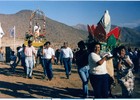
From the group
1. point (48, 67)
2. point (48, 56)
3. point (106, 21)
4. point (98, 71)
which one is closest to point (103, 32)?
point (106, 21)

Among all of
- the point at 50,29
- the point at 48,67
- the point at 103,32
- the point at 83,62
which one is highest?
the point at 50,29

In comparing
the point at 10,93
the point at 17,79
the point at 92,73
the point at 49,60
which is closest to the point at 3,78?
the point at 17,79

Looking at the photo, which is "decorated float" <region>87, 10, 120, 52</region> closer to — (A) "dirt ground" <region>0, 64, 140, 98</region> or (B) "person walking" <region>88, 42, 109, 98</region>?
(A) "dirt ground" <region>0, 64, 140, 98</region>

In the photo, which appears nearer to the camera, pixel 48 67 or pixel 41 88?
pixel 41 88

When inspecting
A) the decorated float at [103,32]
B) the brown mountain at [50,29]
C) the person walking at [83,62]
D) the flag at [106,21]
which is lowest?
the person walking at [83,62]

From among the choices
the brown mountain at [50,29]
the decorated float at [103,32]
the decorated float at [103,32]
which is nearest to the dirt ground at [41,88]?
the decorated float at [103,32]

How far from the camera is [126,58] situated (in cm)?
852

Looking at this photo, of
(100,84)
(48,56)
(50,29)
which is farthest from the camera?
(50,29)

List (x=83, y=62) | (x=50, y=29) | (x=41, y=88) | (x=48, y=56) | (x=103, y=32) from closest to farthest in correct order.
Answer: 1. (x=83, y=62)
2. (x=41, y=88)
3. (x=48, y=56)
4. (x=103, y=32)
5. (x=50, y=29)

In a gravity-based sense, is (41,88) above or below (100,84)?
below

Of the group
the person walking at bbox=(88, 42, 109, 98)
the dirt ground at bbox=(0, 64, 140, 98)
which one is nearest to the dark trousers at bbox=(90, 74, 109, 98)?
the person walking at bbox=(88, 42, 109, 98)

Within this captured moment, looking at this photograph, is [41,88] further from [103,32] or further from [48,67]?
[103,32]

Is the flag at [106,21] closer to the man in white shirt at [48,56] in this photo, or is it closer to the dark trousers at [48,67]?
the man in white shirt at [48,56]

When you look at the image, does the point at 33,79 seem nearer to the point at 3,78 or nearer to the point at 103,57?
the point at 3,78
